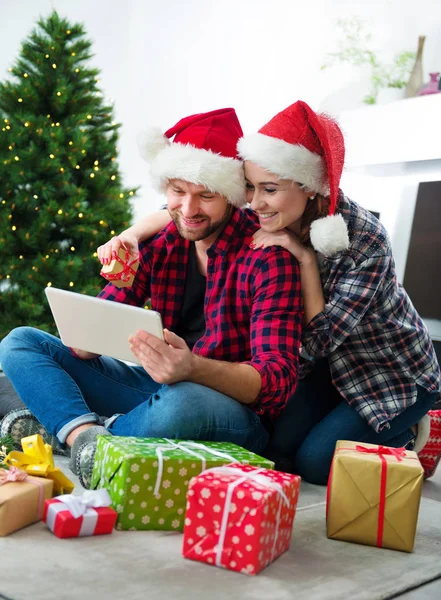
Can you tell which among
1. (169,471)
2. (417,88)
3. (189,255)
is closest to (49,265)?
(189,255)

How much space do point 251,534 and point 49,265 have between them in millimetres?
2601

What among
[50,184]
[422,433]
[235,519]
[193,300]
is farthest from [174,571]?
[50,184]

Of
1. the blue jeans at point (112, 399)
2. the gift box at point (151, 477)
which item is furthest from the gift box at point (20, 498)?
the blue jeans at point (112, 399)

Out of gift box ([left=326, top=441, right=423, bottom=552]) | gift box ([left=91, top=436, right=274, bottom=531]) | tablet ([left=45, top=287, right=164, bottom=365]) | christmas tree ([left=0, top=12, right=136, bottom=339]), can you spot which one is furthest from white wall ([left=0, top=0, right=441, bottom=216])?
gift box ([left=91, top=436, right=274, bottom=531])

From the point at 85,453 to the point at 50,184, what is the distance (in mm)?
2310

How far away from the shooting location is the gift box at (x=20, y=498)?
122cm

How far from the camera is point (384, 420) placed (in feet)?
5.94

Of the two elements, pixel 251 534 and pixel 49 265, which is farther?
pixel 49 265

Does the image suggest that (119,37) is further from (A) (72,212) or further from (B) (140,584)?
(B) (140,584)

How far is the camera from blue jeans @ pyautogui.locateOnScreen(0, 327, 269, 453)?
59.4 inches

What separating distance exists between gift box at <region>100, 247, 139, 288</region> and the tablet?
0.13m

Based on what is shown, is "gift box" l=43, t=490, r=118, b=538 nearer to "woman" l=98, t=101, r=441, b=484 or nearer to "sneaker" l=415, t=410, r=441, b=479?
"woman" l=98, t=101, r=441, b=484

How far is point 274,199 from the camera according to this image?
5.57 ft

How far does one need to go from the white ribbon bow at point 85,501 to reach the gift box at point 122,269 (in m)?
0.59
